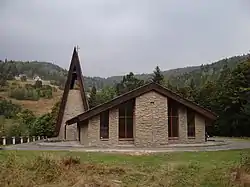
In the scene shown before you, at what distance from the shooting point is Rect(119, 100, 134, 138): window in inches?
1009

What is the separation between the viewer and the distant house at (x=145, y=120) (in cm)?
2478

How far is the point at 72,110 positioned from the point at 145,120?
1404cm

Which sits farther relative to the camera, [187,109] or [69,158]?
[187,109]

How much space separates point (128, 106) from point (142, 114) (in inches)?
47.5

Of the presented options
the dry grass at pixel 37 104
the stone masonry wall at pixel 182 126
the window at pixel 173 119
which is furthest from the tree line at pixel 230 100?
the dry grass at pixel 37 104

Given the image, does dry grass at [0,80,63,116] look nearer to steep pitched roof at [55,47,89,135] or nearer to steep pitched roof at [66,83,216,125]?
steep pitched roof at [55,47,89,135]

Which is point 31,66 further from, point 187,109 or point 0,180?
point 0,180

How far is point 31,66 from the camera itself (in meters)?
117

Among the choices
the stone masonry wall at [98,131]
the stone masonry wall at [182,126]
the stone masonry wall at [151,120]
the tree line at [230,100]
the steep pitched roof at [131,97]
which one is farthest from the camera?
the tree line at [230,100]

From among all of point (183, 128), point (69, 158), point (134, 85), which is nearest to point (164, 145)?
point (183, 128)

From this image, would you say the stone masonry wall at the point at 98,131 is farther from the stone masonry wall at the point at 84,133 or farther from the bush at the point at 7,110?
the bush at the point at 7,110

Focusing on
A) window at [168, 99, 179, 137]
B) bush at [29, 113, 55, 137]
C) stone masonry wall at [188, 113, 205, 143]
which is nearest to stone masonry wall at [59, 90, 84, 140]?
bush at [29, 113, 55, 137]

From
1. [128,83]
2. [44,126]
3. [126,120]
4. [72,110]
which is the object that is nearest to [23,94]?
[128,83]

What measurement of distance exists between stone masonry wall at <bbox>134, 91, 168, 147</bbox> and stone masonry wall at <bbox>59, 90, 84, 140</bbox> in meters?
13.1
